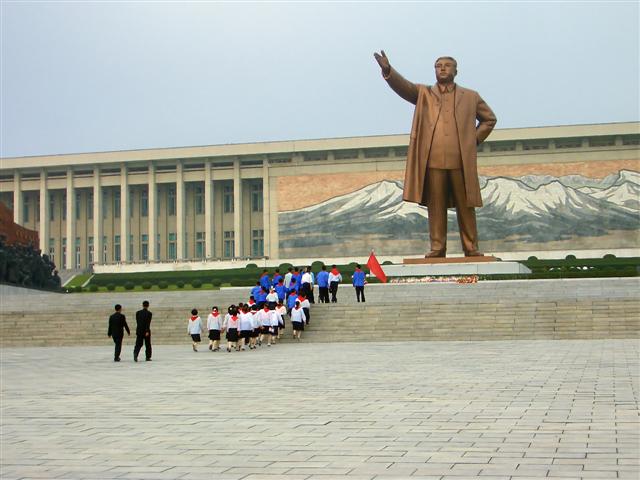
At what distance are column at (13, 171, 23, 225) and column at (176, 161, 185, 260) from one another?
8549 mm

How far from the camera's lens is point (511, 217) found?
1549 inches

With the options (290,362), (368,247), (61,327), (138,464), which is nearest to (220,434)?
(138,464)

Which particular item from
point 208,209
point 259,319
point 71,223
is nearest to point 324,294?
point 259,319

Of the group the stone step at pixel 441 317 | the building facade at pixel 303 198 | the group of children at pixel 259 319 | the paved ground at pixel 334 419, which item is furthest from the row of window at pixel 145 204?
the paved ground at pixel 334 419

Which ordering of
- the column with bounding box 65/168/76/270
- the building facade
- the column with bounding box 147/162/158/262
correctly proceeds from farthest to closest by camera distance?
the column with bounding box 65/168/76/270 → the column with bounding box 147/162/158/262 → the building facade

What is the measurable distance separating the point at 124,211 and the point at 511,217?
1961 cm

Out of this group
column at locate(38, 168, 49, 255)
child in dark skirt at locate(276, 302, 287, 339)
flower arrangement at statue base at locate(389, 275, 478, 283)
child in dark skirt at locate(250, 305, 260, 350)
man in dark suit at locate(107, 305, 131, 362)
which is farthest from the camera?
column at locate(38, 168, 49, 255)

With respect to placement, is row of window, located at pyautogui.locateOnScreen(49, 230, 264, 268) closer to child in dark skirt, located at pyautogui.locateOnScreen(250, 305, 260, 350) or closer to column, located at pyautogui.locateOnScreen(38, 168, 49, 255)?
column, located at pyautogui.locateOnScreen(38, 168, 49, 255)

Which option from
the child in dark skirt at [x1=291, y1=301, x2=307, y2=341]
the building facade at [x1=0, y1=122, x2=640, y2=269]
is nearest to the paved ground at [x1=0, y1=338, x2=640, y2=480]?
the child in dark skirt at [x1=291, y1=301, x2=307, y2=341]

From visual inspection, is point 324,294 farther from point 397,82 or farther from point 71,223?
point 71,223

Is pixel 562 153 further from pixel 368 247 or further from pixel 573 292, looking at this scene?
pixel 573 292

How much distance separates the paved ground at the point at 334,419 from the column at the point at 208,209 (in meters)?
34.6

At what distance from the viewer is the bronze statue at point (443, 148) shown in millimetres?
18328

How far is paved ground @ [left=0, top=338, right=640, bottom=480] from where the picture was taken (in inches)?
169
